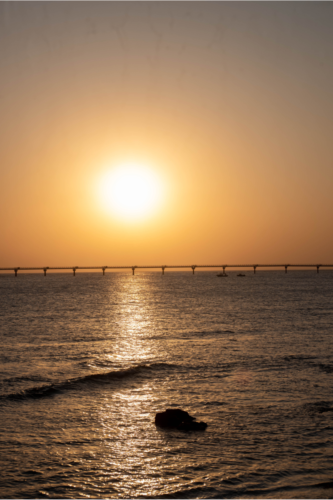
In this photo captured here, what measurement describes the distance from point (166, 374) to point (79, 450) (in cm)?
1260

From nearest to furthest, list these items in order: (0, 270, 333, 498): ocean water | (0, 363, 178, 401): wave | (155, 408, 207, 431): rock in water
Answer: (0, 270, 333, 498): ocean water < (155, 408, 207, 431): rock in water < (0, 363, 178, 401): wave

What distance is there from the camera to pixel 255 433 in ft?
55.6

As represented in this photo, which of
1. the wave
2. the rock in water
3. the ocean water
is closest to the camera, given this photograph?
→ the ocean water

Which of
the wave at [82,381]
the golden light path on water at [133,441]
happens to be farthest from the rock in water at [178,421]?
the wave at [82,381]

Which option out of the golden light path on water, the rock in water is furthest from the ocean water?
the rock in water

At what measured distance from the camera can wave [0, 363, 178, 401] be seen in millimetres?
22812

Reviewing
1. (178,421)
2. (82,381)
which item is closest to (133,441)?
(178,421)

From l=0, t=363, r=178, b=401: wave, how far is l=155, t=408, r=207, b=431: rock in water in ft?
25.8

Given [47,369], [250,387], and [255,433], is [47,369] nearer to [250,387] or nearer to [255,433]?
[250,387]

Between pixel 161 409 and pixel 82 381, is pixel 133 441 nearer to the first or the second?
pixel 161 409

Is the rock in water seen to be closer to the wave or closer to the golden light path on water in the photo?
the golden light path on water

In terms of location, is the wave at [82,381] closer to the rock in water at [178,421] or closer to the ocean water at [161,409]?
the ocean water at [161,409]

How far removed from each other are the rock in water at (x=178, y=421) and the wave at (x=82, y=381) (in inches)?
309

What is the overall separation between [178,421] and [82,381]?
9.89m
